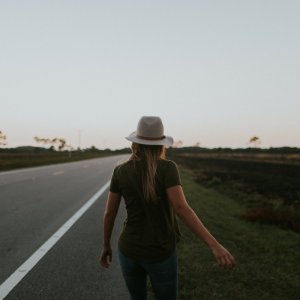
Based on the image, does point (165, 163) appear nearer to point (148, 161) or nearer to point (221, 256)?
point (148, 161)

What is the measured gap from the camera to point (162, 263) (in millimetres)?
1724

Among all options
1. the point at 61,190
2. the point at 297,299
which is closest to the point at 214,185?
the point at 61,190

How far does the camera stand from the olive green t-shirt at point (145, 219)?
1667mm

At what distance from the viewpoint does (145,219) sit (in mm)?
1734

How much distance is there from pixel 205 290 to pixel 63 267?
6.63 feet

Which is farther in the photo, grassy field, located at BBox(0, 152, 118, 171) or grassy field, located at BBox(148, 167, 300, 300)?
grassy field, located at BBox(0, 152, 118, 171)

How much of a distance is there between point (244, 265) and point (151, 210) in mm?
3018

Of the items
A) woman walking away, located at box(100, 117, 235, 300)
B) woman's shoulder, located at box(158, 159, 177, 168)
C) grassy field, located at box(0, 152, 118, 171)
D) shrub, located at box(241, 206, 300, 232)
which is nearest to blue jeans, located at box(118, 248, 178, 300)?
woman walking away, located at box(100, 117, 235, 300)

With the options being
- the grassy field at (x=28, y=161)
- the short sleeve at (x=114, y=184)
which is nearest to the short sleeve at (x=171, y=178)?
the short sleeve at (x=114, y=184)

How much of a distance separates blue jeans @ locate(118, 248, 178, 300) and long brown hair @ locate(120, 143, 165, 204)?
1.58 ft

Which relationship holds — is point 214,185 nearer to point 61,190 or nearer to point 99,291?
point 61,190

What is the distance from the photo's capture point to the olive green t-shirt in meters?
1.67

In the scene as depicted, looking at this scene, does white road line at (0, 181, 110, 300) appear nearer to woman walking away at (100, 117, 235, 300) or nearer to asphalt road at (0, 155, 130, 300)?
asphalt road at (0, 155, 130, 300)

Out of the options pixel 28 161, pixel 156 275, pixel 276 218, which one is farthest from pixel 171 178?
pixel 28 161
